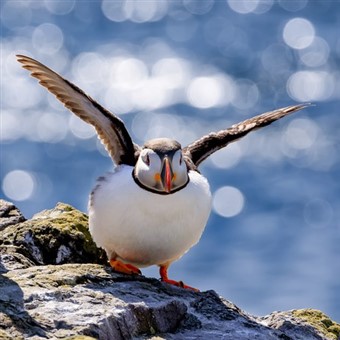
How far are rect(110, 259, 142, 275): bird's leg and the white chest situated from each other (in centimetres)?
22

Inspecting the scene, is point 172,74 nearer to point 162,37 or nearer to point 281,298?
point 162,37

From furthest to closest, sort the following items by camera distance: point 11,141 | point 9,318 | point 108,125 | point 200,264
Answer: point 11,141
point 200,264
point 108,125
point 9,318

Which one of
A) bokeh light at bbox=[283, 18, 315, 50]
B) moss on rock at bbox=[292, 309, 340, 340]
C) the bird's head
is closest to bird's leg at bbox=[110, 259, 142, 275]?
the bird's head

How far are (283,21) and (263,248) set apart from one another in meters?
20.9

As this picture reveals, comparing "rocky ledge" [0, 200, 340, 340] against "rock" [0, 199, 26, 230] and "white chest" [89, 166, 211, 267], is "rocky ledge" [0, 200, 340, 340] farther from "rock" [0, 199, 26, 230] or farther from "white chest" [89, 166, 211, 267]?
"white chest" [89, 166, 211, 267]

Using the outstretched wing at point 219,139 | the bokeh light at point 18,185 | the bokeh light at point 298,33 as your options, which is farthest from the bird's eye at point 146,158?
the bokeh light at point 298,33

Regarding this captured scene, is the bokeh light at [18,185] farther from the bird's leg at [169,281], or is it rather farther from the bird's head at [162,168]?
the bird's head at [162,168]

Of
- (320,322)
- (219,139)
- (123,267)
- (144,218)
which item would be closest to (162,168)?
(144,218)

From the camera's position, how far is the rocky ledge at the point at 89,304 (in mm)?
8703

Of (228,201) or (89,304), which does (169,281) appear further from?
(228,201)

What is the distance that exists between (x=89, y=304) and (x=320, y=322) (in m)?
2.61

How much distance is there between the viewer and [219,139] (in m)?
13.0

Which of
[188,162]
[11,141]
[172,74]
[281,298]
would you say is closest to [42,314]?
[188,162]

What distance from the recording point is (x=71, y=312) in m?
8.88
